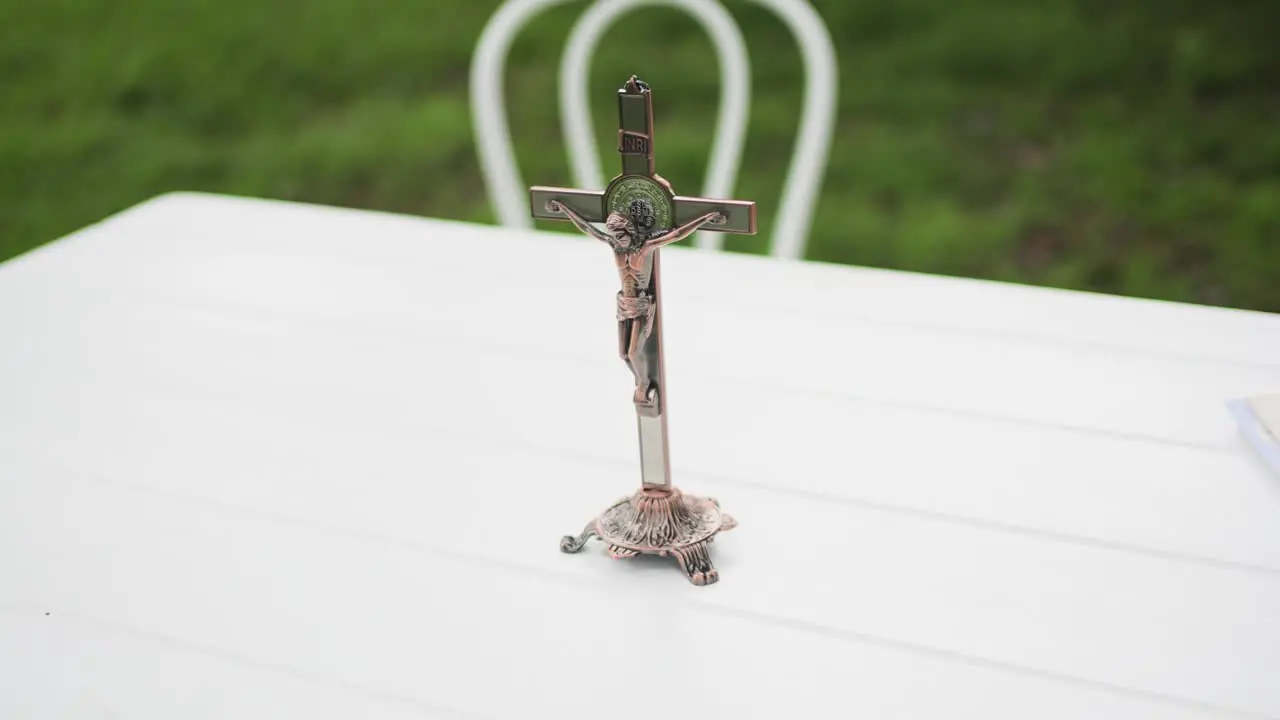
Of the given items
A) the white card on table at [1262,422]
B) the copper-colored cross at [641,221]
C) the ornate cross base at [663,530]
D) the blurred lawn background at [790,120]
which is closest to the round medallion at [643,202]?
the copper-colored cross at [641,221]

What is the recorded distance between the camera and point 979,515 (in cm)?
112

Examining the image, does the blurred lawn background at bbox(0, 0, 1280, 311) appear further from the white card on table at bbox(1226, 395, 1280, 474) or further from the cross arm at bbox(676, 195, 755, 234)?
the cross arm at bbox(676, 195, 755, 234)

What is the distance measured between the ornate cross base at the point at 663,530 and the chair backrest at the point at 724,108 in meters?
0.82

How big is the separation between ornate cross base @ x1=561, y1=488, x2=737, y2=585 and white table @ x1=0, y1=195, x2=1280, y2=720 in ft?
0.06

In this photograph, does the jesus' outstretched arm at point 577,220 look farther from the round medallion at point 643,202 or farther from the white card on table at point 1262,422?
the white card on table at point 1262,422

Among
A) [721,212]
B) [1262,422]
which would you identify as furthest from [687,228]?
[1262,422]

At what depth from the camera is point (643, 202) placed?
0.97m

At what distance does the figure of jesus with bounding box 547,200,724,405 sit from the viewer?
97 cm

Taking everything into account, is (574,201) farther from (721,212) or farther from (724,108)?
(724,108)

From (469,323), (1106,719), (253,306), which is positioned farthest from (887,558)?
(253,306)

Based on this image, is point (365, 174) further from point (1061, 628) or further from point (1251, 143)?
point (1061, 628)

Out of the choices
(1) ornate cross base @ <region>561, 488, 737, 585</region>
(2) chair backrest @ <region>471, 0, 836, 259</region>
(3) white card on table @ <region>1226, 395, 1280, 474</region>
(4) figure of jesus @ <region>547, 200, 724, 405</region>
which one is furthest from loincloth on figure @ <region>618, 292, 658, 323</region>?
(2) chair backrest @ <region>471, 0, 836, 259</region>

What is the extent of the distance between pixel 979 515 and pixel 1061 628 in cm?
16

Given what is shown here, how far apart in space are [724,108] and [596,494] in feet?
2.86
